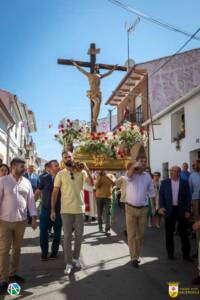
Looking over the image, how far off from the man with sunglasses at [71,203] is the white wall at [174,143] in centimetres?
968

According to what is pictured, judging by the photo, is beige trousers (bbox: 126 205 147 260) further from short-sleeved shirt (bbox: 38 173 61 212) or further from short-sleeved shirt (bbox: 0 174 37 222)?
short-sleeved shirt (bbox: 0 174 37 222)

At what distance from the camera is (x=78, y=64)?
33.6 feet

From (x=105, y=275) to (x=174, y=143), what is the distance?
1251 cm

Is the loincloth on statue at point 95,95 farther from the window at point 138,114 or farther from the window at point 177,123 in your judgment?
the window at point 138,114

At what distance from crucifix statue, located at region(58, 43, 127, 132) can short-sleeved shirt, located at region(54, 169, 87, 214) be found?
3073mm

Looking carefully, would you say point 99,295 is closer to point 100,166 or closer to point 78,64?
point 100,166

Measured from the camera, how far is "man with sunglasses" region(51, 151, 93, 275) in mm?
5770

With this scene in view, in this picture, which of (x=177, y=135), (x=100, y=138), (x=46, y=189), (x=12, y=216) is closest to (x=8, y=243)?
(x=12, y=216)

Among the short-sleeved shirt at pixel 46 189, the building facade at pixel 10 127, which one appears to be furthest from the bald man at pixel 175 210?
the building facade at pixel 10 127

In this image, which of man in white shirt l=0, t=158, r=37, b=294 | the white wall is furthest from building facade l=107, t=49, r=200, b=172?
man in white shirt l=0, t=158, r=37, b=294

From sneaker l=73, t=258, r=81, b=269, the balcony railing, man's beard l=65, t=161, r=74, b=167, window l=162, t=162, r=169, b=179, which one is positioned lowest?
sneaker l=73, t=258, r=81, b=269

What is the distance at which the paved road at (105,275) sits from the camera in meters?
4.66

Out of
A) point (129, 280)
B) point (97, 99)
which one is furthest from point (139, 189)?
point (97, 99)

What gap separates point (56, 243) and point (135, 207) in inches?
65.9
